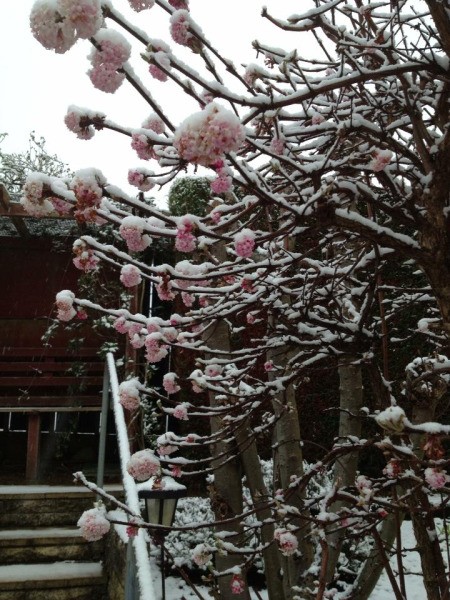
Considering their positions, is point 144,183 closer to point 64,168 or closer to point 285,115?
point 285,115

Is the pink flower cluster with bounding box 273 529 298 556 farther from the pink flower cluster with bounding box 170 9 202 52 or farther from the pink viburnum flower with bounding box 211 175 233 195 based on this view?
the pink flower cluster with bounding box 170 9 202 52

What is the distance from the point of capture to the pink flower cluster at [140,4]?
177cm

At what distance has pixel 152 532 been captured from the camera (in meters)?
3.18

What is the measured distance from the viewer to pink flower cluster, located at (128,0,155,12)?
5.79 ft

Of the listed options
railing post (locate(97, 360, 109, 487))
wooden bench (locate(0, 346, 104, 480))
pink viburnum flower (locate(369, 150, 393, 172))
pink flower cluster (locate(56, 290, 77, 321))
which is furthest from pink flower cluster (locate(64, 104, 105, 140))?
wooden bench (locate(0, 346, 104, 480))

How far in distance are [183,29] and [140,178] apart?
0.72m

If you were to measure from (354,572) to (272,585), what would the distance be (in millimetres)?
1635

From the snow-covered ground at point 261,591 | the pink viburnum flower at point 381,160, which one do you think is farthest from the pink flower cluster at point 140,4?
the snow-covered ground at point 261,591

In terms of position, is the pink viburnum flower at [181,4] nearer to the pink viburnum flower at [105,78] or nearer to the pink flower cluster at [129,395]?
the pink viburnum flower at [105,78]

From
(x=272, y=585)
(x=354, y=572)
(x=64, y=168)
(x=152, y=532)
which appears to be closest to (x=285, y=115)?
(x=152, y=532)

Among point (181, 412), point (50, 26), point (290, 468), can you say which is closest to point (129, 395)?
point (181, 412)

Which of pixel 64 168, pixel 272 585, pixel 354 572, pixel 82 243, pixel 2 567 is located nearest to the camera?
pixel 82 243

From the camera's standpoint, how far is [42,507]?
448 centimetres

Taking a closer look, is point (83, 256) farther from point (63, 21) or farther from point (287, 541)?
point (287, 541)
